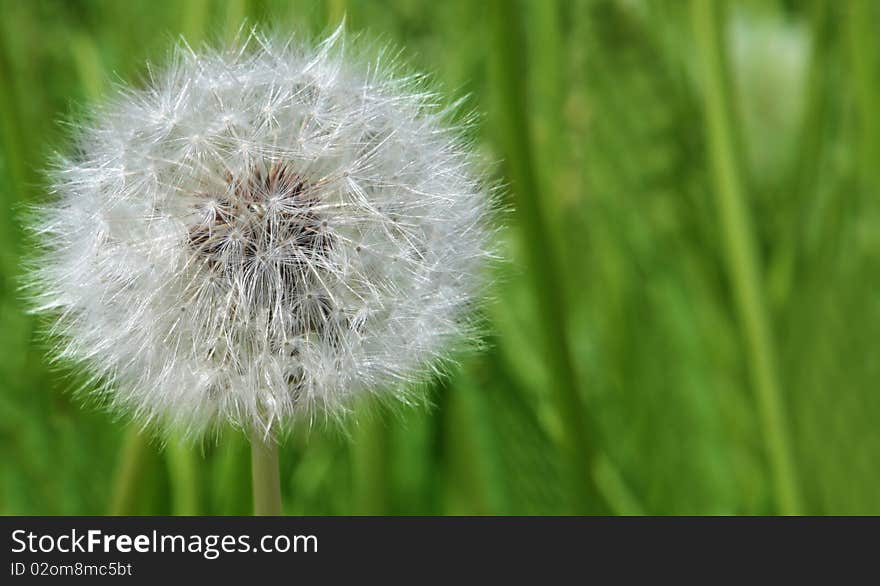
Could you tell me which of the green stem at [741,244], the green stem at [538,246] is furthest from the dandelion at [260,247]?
the green stem at [741,244]

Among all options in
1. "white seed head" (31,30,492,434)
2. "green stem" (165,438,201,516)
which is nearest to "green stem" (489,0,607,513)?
"white seed head" (31,30,492,434)

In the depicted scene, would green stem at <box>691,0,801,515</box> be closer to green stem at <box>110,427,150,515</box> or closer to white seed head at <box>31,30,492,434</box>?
white seed head at <box>31,30,492,434</box>

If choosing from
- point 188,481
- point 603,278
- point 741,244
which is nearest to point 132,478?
point 188,481

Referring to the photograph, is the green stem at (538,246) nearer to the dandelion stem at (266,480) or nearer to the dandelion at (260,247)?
the dandelion at (260,247)

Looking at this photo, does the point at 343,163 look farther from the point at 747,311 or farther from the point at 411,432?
the point at 411,432
